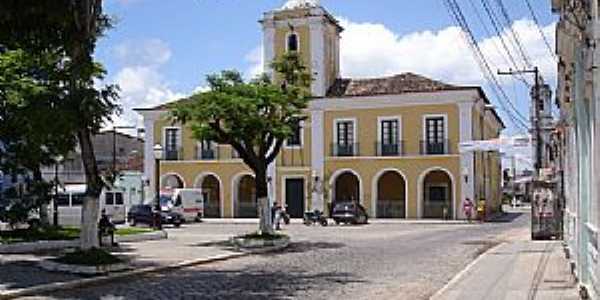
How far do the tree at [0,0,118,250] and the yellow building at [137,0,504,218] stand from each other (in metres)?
34.7

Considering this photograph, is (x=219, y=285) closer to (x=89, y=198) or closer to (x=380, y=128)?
(x=89, y=198)

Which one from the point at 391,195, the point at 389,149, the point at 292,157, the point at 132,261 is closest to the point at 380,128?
the point at 389,149

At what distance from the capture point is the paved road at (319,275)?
15438 mm

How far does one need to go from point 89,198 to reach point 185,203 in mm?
31884

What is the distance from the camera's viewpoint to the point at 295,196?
192 ft

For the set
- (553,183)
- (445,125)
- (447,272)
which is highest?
(445,125)

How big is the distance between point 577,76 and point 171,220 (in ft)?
116

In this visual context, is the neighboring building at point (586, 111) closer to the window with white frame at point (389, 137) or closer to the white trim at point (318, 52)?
the window with white frame at point (389, 137)

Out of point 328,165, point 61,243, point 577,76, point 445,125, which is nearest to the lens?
point 577,76

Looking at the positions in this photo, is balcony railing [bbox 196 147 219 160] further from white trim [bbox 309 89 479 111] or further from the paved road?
the paved road

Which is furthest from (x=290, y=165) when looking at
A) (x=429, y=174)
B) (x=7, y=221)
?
(x=7, y=221)

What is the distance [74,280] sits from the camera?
16797 millimetres

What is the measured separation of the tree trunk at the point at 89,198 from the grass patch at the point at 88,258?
0.80ft

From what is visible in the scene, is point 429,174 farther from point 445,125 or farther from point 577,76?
point 577,76
